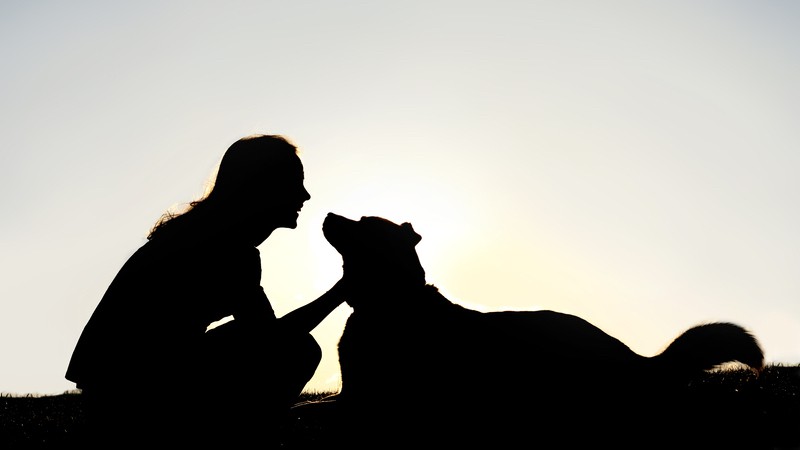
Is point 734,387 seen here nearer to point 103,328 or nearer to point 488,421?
point 488,421

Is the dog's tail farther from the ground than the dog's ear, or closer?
closer

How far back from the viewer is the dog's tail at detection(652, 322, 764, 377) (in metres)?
4.00

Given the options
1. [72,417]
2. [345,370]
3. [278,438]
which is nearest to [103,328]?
[278,438]

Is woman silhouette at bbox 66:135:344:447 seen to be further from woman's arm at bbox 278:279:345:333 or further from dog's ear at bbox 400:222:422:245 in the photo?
dog's ear at bbox 400:222:422:245

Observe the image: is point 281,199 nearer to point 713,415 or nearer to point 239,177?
point 239,177

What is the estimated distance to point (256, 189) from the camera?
363 cm

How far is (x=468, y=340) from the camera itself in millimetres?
4098

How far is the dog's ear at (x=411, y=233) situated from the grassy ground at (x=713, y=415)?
1287mm

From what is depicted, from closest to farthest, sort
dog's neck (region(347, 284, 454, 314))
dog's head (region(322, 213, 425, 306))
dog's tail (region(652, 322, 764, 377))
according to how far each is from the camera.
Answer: dog's tail (region(652, 322, 764, 377)) → dog's neck (region(347, 284, 454, 314)) → dog's head (region(322, 213, 425, 306))

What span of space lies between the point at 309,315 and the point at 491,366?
1158 millimetres

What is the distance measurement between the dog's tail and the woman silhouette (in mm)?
2096

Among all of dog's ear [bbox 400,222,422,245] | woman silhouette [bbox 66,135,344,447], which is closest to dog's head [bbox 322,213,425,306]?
dog's ear [bbox 400,222,422,245]

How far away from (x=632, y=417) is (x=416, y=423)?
48.0 inches

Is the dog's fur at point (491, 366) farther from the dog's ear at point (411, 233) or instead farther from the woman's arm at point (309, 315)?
the woman's arm at point (309, 315)
